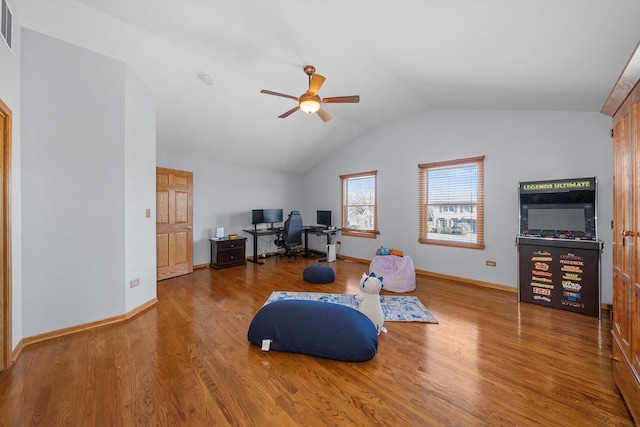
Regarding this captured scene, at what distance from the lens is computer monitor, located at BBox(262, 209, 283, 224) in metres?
6.32

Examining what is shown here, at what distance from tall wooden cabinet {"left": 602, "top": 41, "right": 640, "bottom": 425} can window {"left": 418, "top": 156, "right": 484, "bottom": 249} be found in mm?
2436

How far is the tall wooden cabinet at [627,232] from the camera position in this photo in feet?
4.67

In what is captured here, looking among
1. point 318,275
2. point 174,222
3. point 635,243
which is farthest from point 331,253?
point 635,243

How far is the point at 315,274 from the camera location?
438cm

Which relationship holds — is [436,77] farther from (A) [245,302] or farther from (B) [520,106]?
(A) [245,302]

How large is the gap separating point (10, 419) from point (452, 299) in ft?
14.4

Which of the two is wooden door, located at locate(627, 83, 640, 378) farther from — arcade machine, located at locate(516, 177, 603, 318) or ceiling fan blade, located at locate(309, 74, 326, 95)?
ceiling fan blade, located at locate(309, 74, 326, 95)

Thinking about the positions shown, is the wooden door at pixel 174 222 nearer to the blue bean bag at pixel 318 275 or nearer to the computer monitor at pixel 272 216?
the computer monitor at pixel 272 216

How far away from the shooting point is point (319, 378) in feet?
6.39

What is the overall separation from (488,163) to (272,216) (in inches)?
188

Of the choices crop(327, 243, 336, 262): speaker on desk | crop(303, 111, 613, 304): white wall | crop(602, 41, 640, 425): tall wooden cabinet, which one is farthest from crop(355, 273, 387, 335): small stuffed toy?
crop(327, 243, 336, 262): speaker on desk

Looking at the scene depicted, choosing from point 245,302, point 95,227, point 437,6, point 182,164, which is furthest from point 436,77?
point 182,164

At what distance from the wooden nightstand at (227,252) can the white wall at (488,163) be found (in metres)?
2.62

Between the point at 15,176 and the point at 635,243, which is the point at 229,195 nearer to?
the point at 15,176
